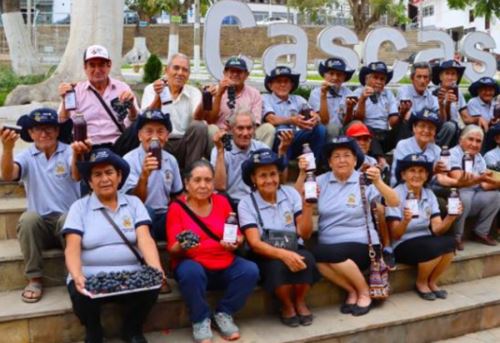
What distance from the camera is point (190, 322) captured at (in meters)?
4.24

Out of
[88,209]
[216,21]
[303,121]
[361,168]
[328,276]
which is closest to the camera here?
[88,209]

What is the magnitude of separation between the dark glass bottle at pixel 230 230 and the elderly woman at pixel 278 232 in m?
0.35

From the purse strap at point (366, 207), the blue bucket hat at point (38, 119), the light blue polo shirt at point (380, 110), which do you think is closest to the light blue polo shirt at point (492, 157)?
the light blue polo shirt at point (380, 110)

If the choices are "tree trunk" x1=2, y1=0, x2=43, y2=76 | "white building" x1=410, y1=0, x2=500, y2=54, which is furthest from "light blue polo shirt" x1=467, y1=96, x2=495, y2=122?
"white building" x1=410, y1=0, x2=500, y2=54

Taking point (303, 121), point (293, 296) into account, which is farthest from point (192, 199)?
point (303, 121)

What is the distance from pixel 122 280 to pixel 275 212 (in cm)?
129

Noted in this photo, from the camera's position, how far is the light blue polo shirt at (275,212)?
14.2ft

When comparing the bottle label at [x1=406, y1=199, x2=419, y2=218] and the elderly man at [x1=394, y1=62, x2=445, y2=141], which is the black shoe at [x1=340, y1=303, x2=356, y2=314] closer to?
the bottle label at [x1=406, y1=199, x2=419, y2=218]

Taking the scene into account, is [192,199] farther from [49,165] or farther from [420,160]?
[420,160]

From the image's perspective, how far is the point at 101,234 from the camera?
3842 millimetres

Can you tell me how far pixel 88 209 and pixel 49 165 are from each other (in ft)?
2.07

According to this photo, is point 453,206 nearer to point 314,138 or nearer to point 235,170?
point 314,138

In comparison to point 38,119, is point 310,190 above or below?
below

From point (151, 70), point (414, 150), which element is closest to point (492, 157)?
point (414, 150)
